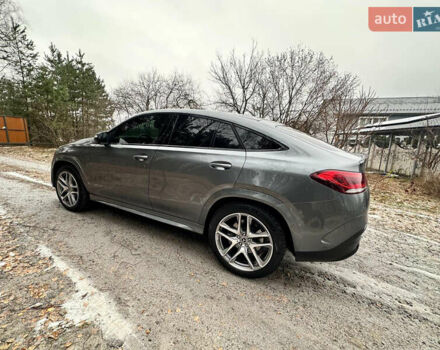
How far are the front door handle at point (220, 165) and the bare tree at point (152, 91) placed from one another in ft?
82.2

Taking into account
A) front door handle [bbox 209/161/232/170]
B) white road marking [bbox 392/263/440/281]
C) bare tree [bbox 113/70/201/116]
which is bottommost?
white road marking [bbox 392/263/440/281]

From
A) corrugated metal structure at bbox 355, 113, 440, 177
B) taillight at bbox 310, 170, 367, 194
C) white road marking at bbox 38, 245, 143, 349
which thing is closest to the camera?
white road marking at bbox 38, 245, 143, 349

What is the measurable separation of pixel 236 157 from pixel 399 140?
14.4 m

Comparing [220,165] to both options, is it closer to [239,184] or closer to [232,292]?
[239,184]

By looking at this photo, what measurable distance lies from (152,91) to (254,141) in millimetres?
28613

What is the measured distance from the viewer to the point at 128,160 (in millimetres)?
2764

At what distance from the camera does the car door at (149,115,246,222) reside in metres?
2.16

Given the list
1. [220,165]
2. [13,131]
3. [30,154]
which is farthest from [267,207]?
[13,131]

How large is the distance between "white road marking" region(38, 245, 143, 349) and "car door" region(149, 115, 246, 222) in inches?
41.2

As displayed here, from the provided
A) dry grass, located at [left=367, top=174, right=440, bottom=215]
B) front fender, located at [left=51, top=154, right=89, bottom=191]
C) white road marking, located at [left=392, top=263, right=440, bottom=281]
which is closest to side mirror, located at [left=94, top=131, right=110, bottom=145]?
front fender, located at [left=51, top=154, right=89, bottom=191]

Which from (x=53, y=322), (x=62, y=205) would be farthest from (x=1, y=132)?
(x=53, y=322)

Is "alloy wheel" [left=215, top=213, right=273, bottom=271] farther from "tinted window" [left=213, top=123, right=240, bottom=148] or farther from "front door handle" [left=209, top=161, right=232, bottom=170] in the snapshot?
"tinted window" [left=213, top=123, right=240, bottom=148]

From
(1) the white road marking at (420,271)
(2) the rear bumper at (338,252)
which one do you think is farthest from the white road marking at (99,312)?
(1) the white road marking at (420,271)

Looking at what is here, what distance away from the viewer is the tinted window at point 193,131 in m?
2.37
